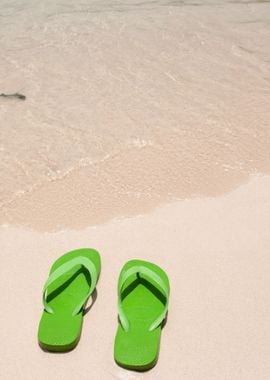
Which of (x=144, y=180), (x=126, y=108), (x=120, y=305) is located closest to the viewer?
(x=120, y=305)

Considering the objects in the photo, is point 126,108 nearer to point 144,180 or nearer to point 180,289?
point 144,180

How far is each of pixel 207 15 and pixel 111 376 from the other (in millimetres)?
4896

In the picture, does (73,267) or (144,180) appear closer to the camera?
(73,267)

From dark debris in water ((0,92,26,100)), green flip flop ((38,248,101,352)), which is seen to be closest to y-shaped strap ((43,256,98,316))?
green flip flop ((38,248,101,352))

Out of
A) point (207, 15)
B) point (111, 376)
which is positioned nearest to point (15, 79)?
point (207, 15)

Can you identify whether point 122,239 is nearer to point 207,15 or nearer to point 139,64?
point 139,64

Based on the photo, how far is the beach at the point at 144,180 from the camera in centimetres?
193

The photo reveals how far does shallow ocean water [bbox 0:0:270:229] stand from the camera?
284cm

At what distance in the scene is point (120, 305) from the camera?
6.38 feet

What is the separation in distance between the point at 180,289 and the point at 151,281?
0.15 meters

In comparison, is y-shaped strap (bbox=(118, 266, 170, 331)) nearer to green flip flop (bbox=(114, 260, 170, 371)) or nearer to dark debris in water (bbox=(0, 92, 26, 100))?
green flip flop (bbox=(114, 260, 170, 371))

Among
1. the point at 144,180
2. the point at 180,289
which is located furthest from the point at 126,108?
the point at 180,289

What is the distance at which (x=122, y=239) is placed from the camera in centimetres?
246

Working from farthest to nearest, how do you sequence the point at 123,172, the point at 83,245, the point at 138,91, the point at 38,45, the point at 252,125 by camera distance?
the point at 38,45, the point at 138,91, the point at 252,125, the point at 123,172, the point at 83,245
